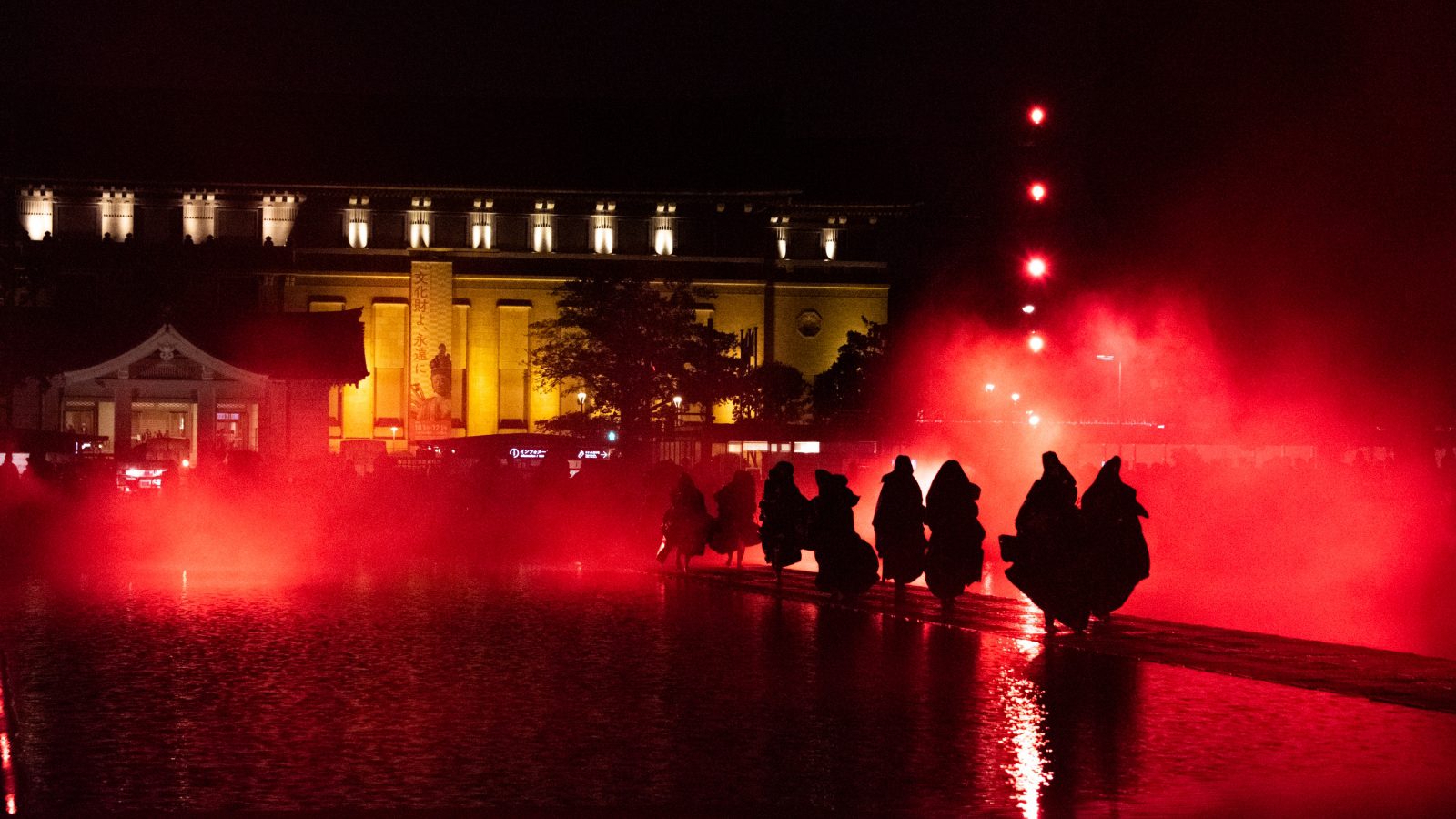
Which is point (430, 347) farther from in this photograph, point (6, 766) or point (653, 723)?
point (6, 766)

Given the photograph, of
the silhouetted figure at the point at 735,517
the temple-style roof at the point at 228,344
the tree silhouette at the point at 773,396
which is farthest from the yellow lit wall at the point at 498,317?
the silhouetted figure at the point at 735,517

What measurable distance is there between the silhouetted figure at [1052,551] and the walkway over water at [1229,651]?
331 mm

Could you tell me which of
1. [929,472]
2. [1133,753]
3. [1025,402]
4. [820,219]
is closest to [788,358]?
[820,219]

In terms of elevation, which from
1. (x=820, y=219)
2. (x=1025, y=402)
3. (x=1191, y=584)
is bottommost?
(x=1191, y=584)

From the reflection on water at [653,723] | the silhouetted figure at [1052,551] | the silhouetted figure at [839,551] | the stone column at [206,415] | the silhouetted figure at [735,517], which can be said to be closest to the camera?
the reflection on water at [653,723]

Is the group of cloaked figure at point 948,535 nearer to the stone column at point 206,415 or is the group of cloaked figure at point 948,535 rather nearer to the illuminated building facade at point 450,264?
the stone column at point 206,415

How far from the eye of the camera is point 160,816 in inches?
324

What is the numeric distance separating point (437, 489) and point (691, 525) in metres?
20.2

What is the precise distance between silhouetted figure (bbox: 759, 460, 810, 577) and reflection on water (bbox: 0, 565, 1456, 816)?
5884mm

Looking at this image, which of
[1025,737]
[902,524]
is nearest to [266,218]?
[902,524]

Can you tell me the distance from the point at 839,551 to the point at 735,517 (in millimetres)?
6750

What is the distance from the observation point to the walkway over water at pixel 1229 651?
1343cm

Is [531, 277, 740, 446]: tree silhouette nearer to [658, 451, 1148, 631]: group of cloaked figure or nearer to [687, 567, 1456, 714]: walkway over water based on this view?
[658, 451, 1148, 631]: group of cloaked figure

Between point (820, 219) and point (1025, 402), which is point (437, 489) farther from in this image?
point (820, 219)
